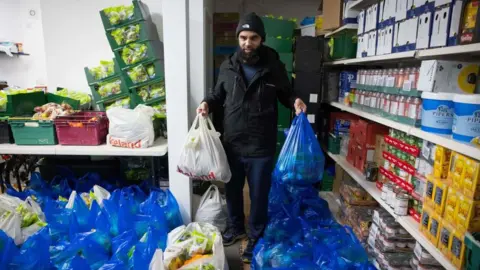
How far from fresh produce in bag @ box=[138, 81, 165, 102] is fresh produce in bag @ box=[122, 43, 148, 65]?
250 millimetres

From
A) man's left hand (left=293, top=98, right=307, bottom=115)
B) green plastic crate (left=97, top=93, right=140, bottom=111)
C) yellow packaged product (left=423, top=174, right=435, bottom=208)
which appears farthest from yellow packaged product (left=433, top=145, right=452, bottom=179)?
green plastic crate (left=97, top=93, right=140, bottom=111)

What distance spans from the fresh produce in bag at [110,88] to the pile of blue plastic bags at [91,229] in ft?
2.77

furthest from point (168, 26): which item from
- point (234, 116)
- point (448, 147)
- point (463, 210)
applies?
point (463, 210)

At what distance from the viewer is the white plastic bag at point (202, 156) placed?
6.56 ft

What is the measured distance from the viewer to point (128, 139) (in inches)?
93.4

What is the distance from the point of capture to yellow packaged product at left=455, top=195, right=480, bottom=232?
4.02 feet

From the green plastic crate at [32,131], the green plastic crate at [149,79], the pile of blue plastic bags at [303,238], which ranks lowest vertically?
the pile of blue plastic bags at [303,238]

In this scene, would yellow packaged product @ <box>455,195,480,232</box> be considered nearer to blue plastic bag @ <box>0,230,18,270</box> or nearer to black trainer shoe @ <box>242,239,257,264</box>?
black trainer shoe @ <box>242,239,257,264</box>

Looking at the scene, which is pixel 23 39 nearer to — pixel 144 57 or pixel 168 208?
pixel 144 57

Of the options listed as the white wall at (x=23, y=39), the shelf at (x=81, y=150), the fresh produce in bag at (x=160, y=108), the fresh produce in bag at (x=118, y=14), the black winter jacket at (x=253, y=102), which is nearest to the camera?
the black winter jacket at (x=253, y=102)

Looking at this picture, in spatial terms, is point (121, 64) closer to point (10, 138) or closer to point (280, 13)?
point (10, 138)

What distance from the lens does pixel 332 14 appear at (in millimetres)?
3025

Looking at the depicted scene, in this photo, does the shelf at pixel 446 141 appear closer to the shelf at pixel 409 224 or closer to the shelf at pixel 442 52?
the shelf at pixel 442 52

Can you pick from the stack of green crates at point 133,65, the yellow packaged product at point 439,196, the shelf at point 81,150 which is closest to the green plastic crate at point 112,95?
the stack of green crates at point 133,65
